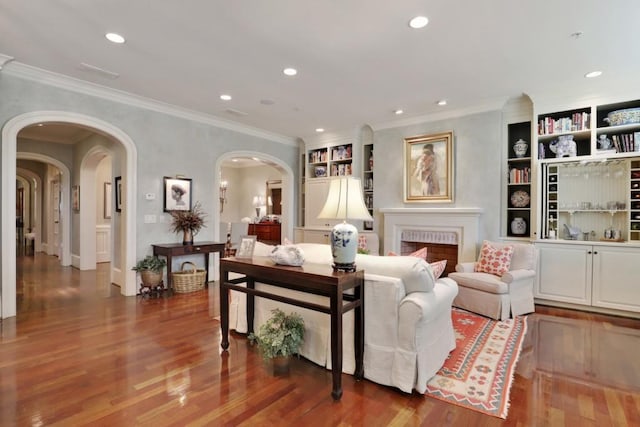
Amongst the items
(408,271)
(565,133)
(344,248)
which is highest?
(565,133)

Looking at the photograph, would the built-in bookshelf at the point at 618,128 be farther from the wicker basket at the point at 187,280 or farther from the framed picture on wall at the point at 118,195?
the framed picture on wall at the point at 118,195

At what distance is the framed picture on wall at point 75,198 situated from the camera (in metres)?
6.94

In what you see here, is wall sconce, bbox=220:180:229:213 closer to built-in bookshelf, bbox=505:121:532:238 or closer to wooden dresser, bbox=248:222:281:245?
wooden dresser, bbox=248:222:281:245

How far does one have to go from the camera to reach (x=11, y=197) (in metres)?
3.71

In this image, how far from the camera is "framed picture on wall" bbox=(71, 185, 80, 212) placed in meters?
6.94

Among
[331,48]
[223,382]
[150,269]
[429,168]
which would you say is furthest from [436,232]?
[150,269]

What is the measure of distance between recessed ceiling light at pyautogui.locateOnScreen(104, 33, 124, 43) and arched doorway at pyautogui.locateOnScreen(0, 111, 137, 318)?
1.57 metres

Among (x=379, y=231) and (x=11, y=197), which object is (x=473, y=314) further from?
(x=11, y=197)

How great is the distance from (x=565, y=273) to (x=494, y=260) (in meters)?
0.89

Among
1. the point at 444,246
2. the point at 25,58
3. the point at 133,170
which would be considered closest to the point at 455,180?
the point at 444,246

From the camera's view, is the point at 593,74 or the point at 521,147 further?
the point at 521,147

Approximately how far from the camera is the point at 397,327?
2348 millimetres

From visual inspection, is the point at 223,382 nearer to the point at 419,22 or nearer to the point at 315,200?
the point at 419,22

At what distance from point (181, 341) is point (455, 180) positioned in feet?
14.5
